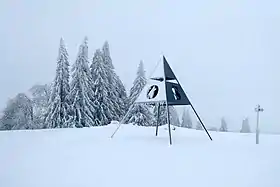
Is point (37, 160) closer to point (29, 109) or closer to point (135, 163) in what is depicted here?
point (135, 163)

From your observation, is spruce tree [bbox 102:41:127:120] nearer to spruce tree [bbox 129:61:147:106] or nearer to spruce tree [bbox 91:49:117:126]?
spruce tree [bbox 91:49:117:126]

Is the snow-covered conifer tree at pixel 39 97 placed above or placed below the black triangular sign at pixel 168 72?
below

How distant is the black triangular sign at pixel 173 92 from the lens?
31.3ft

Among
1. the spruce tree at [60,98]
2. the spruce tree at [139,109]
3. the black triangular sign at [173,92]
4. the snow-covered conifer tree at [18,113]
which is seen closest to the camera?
the black triangular sign at [173,92]

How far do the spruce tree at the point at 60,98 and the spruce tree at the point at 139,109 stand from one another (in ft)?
17.5

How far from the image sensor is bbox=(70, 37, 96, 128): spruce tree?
64.9 feet

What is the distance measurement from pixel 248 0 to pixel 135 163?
A: 36353mm

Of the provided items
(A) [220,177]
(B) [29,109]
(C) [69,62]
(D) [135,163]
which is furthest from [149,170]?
(B) [29,109]

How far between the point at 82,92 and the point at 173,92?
11.4 metres

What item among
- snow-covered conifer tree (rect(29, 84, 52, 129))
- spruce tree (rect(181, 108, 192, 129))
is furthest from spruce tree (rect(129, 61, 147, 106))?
spruce tree (rect(181, 108, 192, 129))

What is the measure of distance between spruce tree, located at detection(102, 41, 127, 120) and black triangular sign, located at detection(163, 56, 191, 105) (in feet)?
40.7

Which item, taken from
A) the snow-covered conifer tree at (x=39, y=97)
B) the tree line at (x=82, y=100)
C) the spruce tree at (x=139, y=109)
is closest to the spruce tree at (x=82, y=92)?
the tree line at (x=82, y=100)

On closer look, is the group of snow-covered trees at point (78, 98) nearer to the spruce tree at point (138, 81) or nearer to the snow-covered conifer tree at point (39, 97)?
the snow-covered conifer tree at point (39, 97)

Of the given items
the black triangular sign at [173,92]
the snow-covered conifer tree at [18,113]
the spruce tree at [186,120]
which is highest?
the black triangular sign at [173,92]
